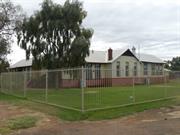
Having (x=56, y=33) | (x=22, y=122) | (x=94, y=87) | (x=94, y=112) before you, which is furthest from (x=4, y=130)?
(x=56, y=33)

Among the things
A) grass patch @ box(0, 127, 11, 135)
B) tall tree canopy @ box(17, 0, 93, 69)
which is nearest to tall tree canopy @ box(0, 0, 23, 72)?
tall tree canopy @ box(17, 0, 93, 69)

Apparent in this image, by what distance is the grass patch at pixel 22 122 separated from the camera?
1255cm

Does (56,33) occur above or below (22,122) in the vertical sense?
above

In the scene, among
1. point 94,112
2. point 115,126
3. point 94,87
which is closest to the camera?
point 115,126

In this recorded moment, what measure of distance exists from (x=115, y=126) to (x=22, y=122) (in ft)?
11.5

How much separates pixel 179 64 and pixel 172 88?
273 ft

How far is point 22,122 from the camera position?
13195mm

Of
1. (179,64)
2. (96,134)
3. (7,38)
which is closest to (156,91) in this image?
(96,134)

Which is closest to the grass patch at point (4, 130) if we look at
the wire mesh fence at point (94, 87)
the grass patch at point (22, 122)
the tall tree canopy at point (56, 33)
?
the grass patch at point (22, 122)

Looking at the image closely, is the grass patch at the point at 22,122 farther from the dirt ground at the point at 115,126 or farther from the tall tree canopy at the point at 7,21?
the tall tree canopy at the point at 7,21

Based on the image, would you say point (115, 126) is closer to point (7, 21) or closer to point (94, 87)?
point (94, 87)

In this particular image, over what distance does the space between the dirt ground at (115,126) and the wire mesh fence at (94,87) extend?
206cm

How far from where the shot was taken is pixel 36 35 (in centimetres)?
3222

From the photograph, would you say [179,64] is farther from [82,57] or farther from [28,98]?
[28,98]
